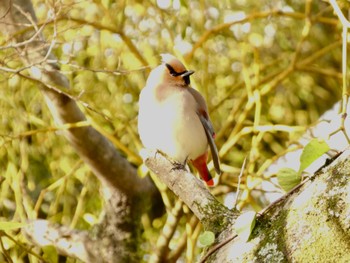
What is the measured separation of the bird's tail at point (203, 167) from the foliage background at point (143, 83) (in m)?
0.11

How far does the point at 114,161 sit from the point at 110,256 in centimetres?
26

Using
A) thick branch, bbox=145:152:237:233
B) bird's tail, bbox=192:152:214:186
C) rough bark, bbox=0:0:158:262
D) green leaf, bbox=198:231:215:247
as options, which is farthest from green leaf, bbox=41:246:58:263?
green leaf, bbox=198:231:215:247

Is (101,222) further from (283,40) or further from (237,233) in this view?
(237,233)

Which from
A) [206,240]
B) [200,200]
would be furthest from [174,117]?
[206,240]

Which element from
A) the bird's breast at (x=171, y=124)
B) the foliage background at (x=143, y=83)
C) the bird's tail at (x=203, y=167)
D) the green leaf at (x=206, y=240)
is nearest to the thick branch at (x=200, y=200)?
the green leaf at (x=206, y=240)

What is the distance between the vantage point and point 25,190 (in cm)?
207

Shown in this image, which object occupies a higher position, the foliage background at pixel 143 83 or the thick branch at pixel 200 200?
the thick branch at pixel 200 200

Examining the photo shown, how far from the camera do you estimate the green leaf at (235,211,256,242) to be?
31.2 inches

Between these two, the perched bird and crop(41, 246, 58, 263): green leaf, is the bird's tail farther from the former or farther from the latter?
crop(41, 246, 58, 263): green leaf

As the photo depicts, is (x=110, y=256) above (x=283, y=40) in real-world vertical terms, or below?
below

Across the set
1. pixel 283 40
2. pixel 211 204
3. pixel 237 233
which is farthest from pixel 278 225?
pixel 283 40

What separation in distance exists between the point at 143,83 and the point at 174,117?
15.7 inches

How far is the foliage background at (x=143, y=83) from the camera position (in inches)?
76.9

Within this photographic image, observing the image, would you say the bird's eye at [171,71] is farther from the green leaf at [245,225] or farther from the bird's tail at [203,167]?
the green leaf at [245,225]
